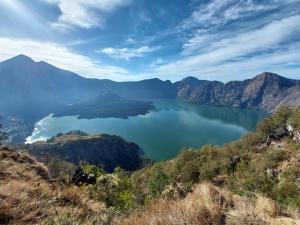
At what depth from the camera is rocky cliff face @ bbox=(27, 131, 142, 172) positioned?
17338cm

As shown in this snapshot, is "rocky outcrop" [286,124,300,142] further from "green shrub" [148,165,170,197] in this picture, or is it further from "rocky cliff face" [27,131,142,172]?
"rocky cliff face" [27,131,142,172]

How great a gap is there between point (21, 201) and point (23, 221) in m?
0.77

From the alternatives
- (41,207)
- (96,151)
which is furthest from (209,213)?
(96,151)

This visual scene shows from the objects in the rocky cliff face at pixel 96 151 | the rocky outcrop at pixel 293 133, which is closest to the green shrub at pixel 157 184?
the rocky outcrop at pixel 293 133

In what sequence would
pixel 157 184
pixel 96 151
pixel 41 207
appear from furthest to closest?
1. pixel 96 151
2. pixel 157 184
3. pixel 41 207

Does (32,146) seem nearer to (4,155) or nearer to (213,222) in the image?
(4,155)

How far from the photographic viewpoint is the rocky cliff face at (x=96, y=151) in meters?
173

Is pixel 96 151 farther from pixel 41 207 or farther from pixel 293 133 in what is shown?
pixel 41 207

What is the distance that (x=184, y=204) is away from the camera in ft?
15.7

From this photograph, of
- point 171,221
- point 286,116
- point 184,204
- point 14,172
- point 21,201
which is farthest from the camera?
point 286,116

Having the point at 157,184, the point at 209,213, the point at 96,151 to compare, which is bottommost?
the point at 96,151

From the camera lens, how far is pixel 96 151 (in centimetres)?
18562

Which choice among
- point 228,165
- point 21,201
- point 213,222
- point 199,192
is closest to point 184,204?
point 213,222

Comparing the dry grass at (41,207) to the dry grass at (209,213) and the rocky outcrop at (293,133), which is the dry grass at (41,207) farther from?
the rocky outcrop at (293,133)
